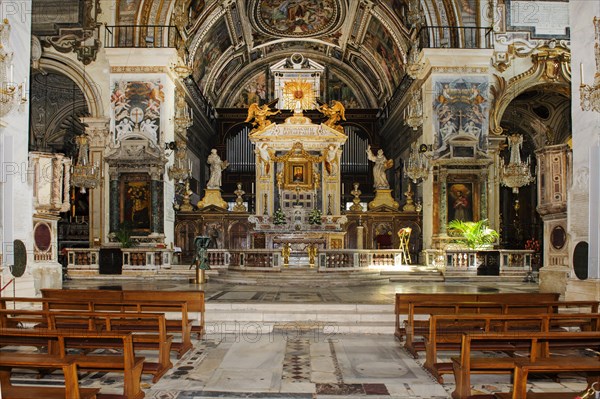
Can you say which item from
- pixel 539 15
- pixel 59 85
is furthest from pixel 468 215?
pixel 59 85

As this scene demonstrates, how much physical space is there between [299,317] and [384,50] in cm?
2009

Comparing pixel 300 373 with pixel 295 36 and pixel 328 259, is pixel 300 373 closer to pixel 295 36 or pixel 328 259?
pixel 328 259

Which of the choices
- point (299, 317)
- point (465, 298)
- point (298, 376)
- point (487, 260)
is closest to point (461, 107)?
point (487, 260)

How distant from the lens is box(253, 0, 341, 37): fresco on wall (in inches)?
1093

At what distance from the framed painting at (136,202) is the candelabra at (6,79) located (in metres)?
10.5

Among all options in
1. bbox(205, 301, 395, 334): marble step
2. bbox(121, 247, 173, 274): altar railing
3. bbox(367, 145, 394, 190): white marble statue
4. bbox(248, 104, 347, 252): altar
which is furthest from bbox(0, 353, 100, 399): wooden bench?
bbox(367, 145, 394, 190): white marble statue

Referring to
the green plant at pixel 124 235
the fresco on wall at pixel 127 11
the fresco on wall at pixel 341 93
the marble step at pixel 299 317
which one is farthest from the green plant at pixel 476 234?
the fresco on wall at pixel 341 93

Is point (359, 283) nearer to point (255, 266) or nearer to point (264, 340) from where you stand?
point (255, 266)

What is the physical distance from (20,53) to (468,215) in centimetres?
1478

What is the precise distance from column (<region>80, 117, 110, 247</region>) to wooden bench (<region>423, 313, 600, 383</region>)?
627 inches

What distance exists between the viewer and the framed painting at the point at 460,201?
20.6 meters

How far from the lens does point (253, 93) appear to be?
3441 cm

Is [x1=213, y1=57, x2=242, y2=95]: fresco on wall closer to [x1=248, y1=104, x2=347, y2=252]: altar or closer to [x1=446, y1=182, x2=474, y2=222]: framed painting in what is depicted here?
[x1=248, y1=104, x2=347, y2=252]: altar

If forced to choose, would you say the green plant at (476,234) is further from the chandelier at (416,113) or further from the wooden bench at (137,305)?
the wooden bench at (137,305)
